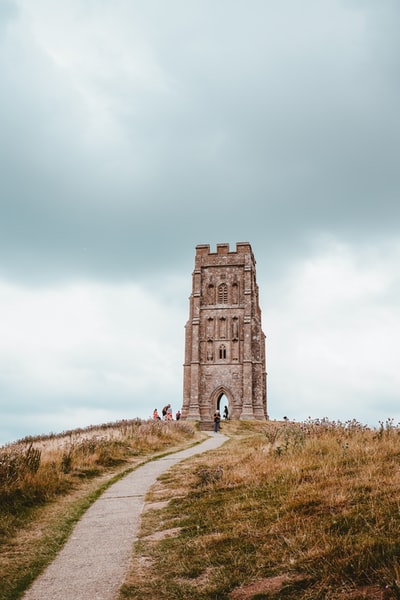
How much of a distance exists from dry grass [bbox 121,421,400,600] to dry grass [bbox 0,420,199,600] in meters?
1.19

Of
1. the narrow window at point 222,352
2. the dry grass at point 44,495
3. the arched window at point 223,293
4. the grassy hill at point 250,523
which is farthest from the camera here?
the arched window at point 223,293

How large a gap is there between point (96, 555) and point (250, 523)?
1783 millimetres

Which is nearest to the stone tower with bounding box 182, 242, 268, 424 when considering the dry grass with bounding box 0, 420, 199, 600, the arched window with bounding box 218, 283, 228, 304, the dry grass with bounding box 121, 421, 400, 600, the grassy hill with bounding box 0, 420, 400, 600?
the arched window with bounding box 218, 283, 228, 304

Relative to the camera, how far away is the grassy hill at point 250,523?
4016 millimetres

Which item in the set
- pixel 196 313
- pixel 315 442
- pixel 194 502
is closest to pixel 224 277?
pixel 196 313

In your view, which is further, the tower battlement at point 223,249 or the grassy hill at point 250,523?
the tower battlement at point 223,249

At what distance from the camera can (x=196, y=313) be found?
49.5 metres

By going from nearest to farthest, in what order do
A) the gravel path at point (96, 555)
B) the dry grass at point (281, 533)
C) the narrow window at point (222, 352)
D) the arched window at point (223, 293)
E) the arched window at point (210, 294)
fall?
1. the dry grass at point (281, 533)
2. the gravel path at point (96, 555)
3. the narrow window at point (222, 352)
4. the arched window at point (223, 293)
5. the arched window at point (210, 294)

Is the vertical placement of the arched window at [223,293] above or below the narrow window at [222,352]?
above

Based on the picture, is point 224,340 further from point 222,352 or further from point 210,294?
point 210,294

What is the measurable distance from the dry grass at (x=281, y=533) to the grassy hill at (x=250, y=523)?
0.05ft

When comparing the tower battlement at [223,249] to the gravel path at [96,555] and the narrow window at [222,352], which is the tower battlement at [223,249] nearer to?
the narrow window at [222,352]

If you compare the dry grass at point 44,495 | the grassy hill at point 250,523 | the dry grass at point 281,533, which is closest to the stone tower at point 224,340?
the dry grass at point 44,495

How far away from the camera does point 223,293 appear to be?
50906 mm
